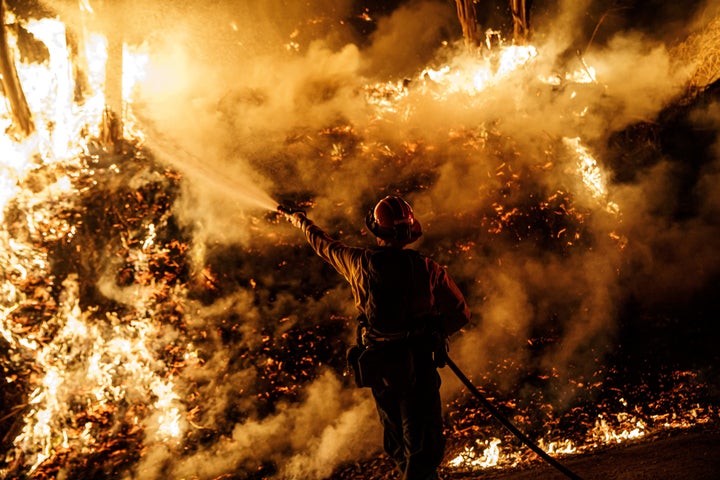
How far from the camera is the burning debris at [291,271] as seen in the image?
3752mm

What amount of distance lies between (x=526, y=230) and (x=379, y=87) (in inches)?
87.7

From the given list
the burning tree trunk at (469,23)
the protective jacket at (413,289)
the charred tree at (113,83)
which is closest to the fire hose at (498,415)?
the protective jacket at (413,289)

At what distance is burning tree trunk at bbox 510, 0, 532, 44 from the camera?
505 centimetres

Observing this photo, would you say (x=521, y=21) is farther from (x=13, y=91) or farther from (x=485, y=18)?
(x=13, y=91)

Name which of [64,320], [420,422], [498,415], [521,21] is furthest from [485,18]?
[64,320]

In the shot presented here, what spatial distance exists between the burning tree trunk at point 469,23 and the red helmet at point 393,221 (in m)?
3.08

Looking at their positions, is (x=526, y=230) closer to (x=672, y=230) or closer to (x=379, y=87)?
(x=672, y=230)

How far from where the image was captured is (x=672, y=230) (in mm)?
5176

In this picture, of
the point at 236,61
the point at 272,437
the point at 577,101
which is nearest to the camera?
the point at 272,437

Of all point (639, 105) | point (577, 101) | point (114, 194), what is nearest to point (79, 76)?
point (114, 194)

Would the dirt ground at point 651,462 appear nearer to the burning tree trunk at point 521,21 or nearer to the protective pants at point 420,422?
the protective pants at point 420,422

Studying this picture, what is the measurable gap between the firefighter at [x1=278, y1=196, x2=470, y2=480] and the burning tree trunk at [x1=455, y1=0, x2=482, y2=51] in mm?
3097

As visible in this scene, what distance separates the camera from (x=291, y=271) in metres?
4.32

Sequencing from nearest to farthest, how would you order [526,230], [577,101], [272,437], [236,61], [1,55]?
[1,55] → [272,437] → [236,61] → [526,230] → [577,101]
